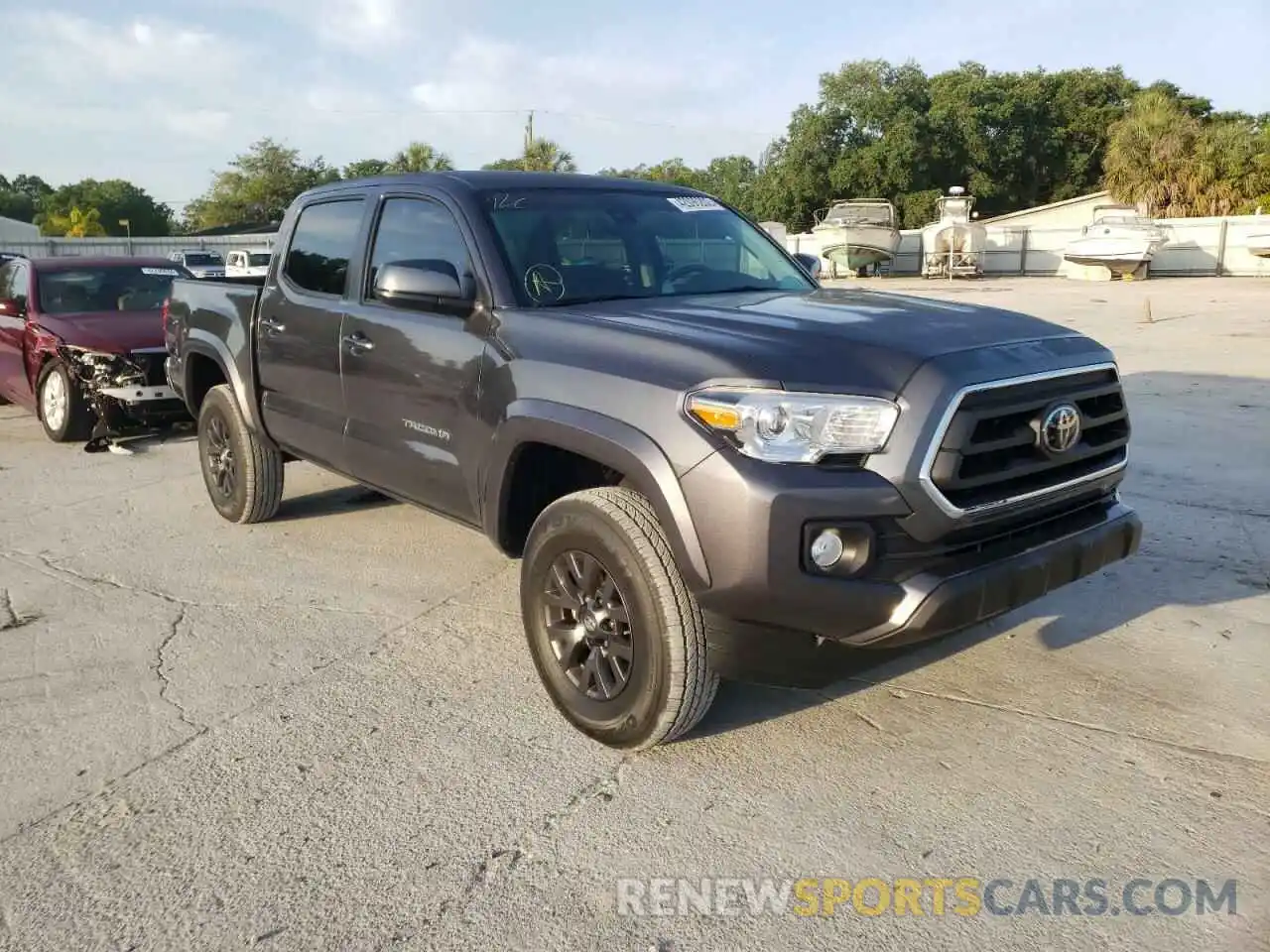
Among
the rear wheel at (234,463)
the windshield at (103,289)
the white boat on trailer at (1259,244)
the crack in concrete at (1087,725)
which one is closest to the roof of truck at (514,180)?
the rear wheel at (234,463)

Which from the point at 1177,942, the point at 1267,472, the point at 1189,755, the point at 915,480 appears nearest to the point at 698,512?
the point at 915,480

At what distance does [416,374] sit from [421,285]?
1.72 feet

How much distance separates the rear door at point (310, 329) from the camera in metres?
4.66

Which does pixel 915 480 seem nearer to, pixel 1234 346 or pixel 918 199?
pixel 1234 346

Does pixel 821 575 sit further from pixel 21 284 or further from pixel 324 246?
pixel 21 284

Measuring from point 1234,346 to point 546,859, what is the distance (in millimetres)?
13008

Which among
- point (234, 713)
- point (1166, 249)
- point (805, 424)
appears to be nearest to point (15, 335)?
point (234, 713)

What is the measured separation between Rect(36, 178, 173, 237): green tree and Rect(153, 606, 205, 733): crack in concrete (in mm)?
75457

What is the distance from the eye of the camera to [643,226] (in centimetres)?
436

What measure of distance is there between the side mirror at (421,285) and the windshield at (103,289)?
5.85m

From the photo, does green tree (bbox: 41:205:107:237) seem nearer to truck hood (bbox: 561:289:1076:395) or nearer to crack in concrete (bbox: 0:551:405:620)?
crack in concrete (bbox: 0:551:405:620)

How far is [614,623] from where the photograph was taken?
326 cm

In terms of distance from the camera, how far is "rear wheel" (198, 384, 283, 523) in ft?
18.6

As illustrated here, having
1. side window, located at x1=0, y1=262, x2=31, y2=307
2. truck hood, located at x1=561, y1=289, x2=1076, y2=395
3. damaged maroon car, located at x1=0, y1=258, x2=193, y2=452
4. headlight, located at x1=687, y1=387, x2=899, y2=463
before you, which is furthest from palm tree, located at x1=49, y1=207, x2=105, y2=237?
headlight, located at x1=687, y1=387, x2=899, y2=463
